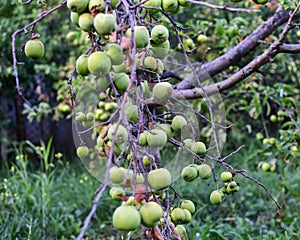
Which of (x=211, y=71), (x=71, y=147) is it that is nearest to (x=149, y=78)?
(x=211, y=71)

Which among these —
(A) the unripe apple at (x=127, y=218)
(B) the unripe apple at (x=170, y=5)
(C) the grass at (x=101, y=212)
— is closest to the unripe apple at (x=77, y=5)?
(B) the unripe apple at (x=170, y=5)

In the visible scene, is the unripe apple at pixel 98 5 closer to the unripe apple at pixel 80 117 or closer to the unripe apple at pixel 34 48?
the unripe apple at pixel 34 48

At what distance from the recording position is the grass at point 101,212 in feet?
7.57

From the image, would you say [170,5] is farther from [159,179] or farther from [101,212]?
[101,212]

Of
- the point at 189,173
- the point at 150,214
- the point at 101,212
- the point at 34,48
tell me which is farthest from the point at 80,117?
the point at 101,212

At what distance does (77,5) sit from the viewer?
0.78 metres

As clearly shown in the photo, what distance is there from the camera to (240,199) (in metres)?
3.19

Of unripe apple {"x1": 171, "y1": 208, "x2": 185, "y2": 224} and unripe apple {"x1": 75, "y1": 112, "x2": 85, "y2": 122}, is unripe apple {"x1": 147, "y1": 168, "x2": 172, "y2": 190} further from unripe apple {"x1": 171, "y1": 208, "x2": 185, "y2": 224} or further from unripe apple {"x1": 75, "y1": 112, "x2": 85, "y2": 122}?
unripe apple {"x1": 75, "y1": 112, "x2": 85, "y2": 122}

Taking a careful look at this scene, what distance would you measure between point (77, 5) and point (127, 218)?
406mm

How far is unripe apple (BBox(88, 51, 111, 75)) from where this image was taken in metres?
0.75

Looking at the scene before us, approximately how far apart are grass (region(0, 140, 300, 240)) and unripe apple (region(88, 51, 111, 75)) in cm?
137

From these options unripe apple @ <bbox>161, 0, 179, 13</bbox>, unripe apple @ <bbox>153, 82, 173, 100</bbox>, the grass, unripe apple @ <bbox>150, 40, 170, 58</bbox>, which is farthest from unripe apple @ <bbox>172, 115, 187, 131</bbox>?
the grass

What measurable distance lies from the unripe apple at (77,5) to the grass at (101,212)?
141 cm

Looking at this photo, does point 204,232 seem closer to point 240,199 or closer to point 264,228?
point 264,228
